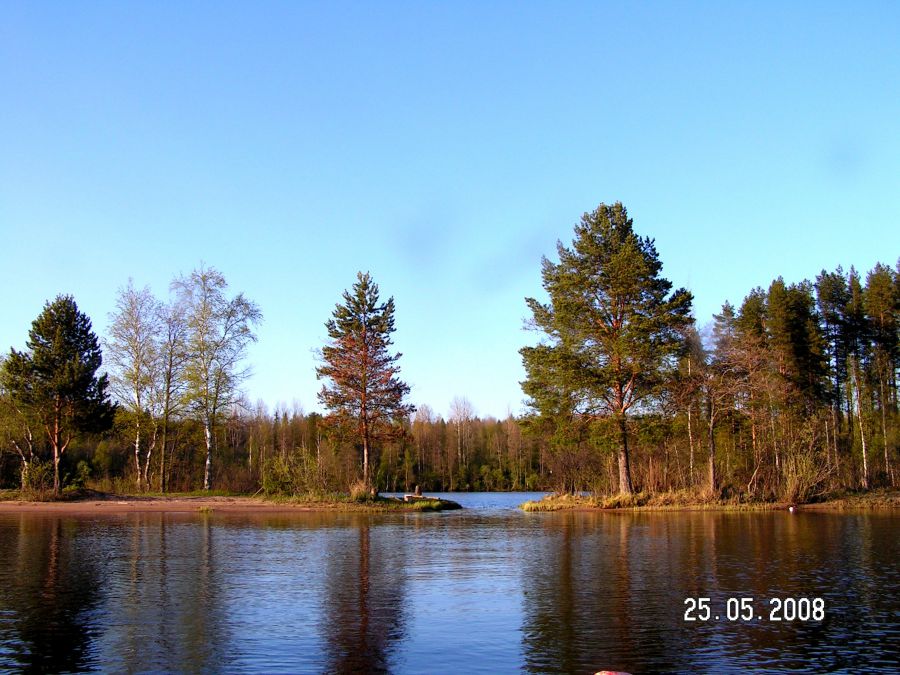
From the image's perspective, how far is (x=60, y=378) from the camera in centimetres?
4391

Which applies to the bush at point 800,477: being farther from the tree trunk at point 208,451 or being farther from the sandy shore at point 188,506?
the tree trunk at point 208,451

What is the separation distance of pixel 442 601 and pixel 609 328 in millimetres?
29929

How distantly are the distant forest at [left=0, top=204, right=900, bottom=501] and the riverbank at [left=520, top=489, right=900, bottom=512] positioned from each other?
93cm

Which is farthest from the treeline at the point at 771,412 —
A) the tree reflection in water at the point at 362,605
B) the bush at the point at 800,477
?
the tree reflection in water at the point at 362,605

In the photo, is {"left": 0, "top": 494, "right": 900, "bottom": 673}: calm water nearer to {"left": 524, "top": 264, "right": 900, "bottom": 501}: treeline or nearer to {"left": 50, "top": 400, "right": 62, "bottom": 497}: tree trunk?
{"left": 524, "top": 264, "right": 900, "bottom": 501}: treeline

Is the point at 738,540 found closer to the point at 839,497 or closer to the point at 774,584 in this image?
the point at 774,584

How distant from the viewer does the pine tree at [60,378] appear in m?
44.2

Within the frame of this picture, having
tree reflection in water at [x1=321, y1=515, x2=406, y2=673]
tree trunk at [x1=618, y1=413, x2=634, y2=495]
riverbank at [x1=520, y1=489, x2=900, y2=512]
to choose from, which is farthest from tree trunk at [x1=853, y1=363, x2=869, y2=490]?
tree reflection in water at [x1=321, y1=515, x2=406, y2=673]

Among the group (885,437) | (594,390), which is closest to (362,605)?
(594,390)

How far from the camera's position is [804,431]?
42.2 m

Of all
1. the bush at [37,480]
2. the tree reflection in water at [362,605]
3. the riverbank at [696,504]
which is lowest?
the riverbank at [696,504]

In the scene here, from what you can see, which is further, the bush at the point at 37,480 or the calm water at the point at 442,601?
the bush at the point at 37,480
